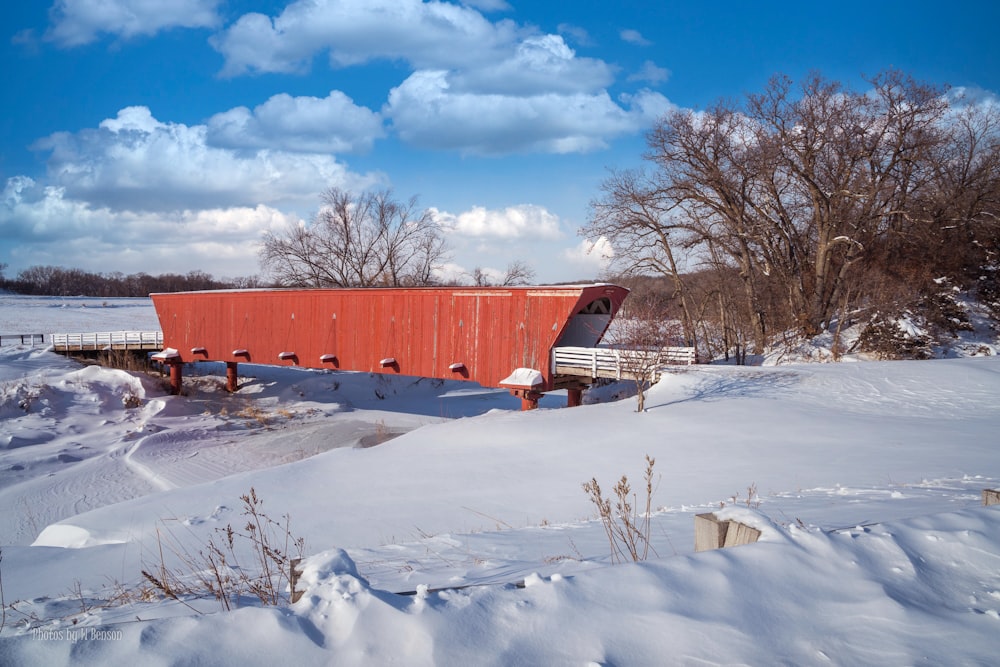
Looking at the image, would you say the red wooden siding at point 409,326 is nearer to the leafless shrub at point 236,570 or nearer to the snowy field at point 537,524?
the snowy field at point 537,524

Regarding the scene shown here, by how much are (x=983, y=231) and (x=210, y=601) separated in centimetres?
2937

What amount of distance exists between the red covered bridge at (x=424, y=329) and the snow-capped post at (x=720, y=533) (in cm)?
1203

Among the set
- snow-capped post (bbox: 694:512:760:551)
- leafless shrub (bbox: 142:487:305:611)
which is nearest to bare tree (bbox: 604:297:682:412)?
leafless shrub (bbox: 142:487:305:611)

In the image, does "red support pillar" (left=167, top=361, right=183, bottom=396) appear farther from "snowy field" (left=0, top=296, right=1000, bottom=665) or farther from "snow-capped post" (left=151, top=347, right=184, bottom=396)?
"snowy field" (left=0, top=296, right=1000, bottom=665)

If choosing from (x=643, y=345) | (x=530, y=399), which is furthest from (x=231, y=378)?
(x=643, y=345)

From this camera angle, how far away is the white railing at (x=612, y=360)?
14.2 metres

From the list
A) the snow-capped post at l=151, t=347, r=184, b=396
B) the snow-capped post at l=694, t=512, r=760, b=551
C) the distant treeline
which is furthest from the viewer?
the distant treeline

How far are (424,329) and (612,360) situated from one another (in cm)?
592

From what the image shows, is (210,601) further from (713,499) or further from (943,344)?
(943,344)

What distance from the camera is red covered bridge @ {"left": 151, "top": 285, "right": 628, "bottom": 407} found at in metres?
15.8

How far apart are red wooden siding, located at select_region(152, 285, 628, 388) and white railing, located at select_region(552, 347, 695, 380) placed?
46 centimetres

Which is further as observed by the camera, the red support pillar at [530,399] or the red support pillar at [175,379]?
the red support pillar at [175,379]

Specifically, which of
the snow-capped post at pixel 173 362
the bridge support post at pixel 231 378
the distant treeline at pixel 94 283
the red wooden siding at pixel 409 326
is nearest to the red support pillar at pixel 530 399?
the red wooden siding at pixel 409 326

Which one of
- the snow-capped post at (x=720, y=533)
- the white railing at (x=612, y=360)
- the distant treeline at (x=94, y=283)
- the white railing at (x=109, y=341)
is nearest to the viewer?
the snow-capped post at (x=720, y=533)
